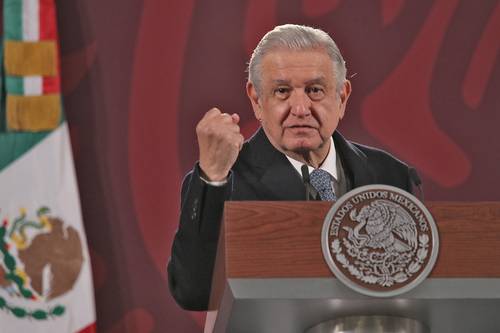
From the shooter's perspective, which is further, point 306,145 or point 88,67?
point 88,67

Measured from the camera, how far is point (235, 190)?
3.50 meters

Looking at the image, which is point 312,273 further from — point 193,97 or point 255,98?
point 193,97

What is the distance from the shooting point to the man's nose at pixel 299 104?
356cm

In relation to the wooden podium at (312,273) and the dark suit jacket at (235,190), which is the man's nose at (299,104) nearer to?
the dark suit jacket at (235,190)

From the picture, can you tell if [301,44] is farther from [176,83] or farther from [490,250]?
[176,83]

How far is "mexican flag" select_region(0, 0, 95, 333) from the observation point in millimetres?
5207

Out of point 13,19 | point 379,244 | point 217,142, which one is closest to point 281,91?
point 217,142

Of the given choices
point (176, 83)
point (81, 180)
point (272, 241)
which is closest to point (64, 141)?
point (81, 180)

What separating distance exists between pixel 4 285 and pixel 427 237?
2826 millimetres

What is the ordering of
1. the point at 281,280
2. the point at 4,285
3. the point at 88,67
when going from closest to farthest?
1. the point at 281,280
2. the point at 4,285
3. the point at 88,67

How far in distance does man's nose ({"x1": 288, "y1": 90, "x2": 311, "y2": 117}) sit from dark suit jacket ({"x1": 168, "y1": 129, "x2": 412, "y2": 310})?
14cm

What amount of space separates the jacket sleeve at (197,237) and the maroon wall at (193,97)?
2.21 meters

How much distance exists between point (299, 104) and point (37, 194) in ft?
6.86

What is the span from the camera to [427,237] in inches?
110
